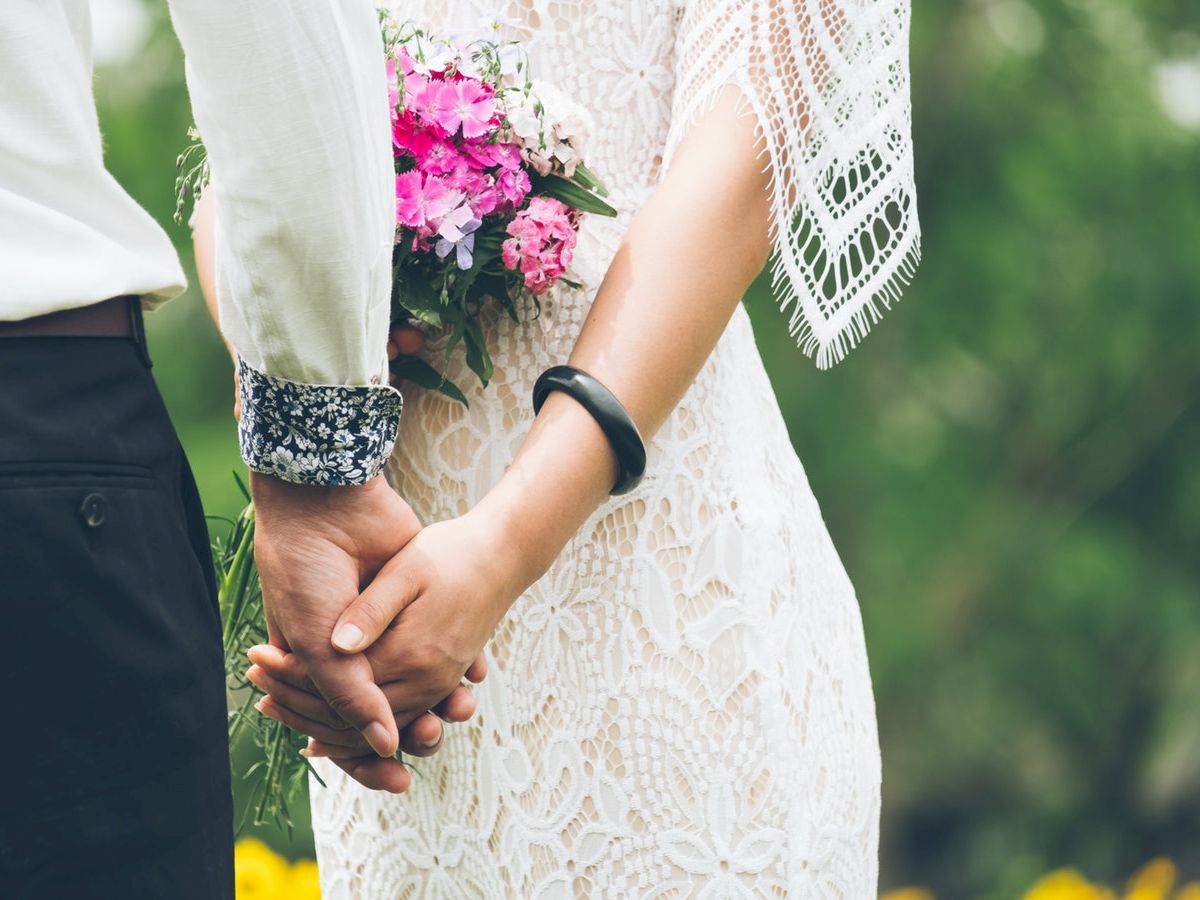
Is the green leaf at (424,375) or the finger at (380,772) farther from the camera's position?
→ the green leaf at (424,375)

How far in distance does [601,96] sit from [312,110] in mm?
678

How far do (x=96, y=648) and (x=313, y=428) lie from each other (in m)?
0.32

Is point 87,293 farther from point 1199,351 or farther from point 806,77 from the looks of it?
point 1199,351

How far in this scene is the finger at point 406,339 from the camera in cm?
177

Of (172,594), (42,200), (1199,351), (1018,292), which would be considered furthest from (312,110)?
(1199,351)

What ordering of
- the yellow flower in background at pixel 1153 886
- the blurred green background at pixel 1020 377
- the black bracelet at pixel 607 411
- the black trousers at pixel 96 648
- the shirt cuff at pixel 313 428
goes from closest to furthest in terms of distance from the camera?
1. the black trousers at pixel 96 648
2. the shirt cuff at pixel 313 428
3. the black bracelet at pixel 607 411
4. the yellow flower in background at pixel 1153 886
5. the blurred green background at pixel 1020 377

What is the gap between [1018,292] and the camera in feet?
20.3

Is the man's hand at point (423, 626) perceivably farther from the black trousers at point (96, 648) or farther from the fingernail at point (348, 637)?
the black trousers at point (96, 648)

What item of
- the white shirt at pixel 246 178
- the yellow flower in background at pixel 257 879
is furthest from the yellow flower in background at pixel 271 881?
the white shirt at pixel 246 178

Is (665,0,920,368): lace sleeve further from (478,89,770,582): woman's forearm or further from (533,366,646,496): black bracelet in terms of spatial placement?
(533,366,646,496): black bracelet

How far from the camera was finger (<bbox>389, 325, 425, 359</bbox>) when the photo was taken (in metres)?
1.77

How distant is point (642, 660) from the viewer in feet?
5.78

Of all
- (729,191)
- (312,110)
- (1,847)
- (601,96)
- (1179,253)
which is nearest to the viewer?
(1,847)

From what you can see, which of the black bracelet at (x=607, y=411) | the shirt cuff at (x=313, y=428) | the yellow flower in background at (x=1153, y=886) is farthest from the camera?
the yellow flower in background at (x=1153, y=886)
